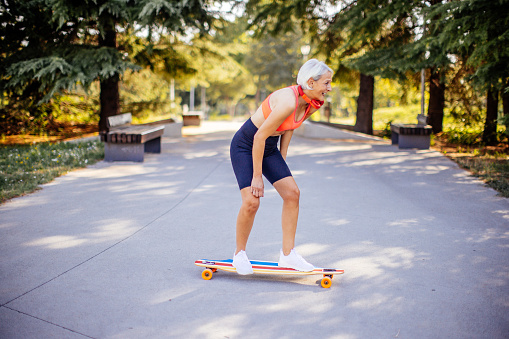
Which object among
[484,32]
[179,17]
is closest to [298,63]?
[179,17]

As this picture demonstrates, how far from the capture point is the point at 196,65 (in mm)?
→ 16047

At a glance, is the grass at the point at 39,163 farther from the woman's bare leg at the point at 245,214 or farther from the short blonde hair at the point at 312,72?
the short blonde hair at the point at 312,72

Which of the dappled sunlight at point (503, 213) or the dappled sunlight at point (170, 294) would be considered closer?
the dappled sunlight at point (170, 294)

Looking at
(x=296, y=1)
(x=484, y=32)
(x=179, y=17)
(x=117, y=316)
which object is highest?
(x=296, y=1)

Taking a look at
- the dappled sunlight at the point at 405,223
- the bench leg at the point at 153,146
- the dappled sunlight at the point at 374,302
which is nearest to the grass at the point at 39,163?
the bench leg at the point at 153,146

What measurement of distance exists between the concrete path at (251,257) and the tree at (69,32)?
4525 mm

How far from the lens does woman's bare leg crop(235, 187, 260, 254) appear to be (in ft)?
11.9

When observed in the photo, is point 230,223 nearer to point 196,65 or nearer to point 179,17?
point 179,17

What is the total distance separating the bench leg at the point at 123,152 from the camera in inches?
385

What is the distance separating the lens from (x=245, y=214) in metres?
3.68

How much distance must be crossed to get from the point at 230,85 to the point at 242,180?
43.0m

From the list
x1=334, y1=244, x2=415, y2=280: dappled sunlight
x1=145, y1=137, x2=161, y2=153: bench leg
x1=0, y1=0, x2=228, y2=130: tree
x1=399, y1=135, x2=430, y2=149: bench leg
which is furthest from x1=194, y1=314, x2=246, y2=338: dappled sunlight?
x1=399, y1=135, x2=430, y2=149: bench leg

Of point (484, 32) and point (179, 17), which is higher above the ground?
point (179, 17)

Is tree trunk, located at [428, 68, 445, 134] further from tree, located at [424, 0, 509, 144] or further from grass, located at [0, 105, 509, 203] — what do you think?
tree, located at [424, 0, 509, 144]
